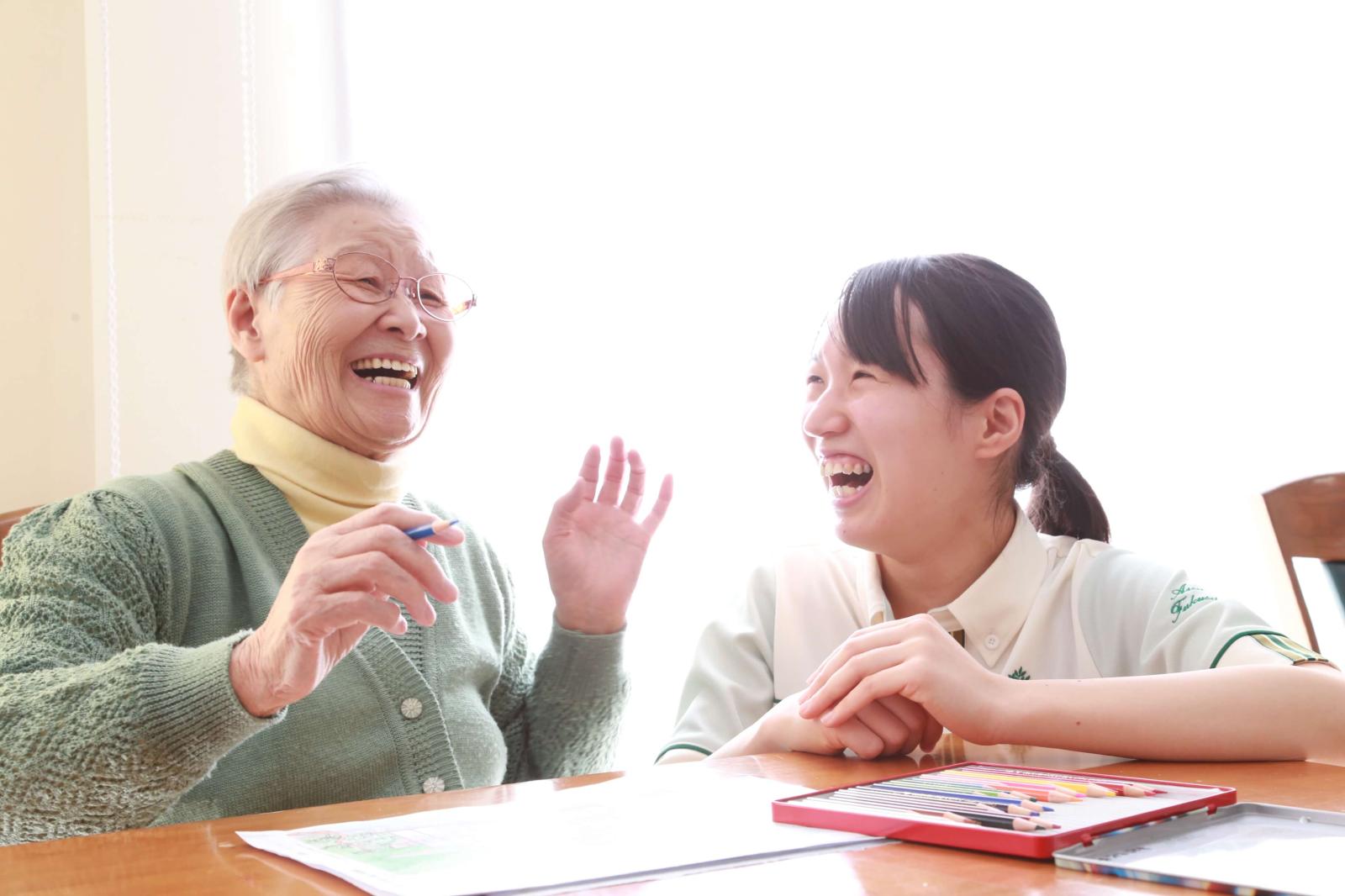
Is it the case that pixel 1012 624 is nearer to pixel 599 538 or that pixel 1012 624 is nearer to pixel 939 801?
pixel 599 538

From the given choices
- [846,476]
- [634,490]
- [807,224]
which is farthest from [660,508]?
[807,224]

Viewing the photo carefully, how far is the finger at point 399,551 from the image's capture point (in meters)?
0.84

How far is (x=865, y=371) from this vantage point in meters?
1.28

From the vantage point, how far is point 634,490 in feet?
4.41

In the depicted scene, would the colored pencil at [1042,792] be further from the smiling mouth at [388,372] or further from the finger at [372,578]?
the smiling mouth at [388,372]

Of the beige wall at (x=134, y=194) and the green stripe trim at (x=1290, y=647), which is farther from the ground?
the beige wall at (x=134, y=194)

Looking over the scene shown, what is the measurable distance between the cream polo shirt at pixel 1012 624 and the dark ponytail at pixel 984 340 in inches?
3.3

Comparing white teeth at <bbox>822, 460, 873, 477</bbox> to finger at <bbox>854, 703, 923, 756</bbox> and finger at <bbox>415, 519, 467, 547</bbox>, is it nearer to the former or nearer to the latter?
finger at <bbox>854, 703, 923, 756</bbox>

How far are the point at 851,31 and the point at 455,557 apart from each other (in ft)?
3.83

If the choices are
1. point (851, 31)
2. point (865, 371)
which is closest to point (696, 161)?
point (851, 31)

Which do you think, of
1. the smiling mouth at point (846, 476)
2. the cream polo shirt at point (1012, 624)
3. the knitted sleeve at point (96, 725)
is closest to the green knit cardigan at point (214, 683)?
the knitted sleeve at point (96, 725)

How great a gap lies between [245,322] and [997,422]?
871 mm

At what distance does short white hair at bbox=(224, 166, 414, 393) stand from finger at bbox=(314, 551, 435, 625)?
59 cm

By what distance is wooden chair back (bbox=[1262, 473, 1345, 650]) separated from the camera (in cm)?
119
